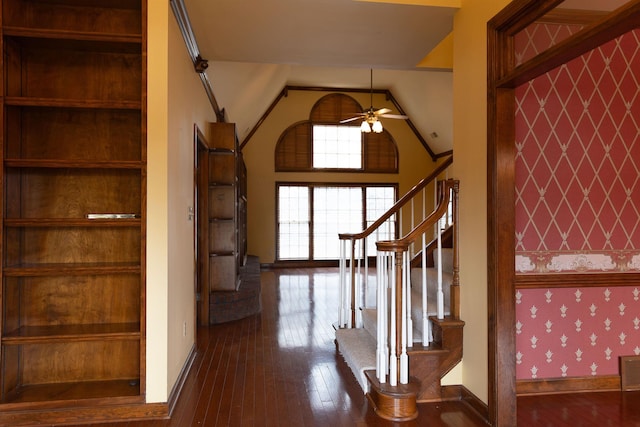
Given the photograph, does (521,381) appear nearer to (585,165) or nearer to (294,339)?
(585,165)

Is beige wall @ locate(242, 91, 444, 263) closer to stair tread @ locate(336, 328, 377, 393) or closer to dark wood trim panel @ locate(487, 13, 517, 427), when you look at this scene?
stair tread @ locate(336, 328, 377, 393)

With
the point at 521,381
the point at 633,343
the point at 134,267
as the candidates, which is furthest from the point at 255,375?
the point at 633,343

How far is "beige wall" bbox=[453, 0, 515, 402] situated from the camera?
2.41m

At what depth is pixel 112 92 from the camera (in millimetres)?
2549

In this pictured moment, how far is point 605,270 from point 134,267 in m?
3.06

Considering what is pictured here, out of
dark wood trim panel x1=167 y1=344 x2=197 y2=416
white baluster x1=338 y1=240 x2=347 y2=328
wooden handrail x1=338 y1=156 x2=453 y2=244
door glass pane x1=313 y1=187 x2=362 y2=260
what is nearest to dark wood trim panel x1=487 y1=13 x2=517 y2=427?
wooden handrail x1=338 y1=156 x2=453 y2=244

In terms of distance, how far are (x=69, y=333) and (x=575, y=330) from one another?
325 centimetres

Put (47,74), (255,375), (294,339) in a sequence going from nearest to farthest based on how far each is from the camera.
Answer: (47,74)
(255,375)
(294,339)

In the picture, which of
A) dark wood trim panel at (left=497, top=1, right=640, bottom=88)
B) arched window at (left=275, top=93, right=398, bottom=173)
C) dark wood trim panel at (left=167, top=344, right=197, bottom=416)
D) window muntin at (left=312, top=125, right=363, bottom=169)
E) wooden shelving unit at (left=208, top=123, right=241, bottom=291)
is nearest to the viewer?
dark wood trim panel at (left=497, top=1, right=640, bottom=88)

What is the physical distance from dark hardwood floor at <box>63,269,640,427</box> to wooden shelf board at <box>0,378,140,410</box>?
0.20m

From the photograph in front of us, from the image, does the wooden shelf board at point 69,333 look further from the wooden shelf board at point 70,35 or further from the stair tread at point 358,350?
the wooden shelf board at point 70,35

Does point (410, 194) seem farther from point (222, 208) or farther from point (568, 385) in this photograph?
point (222, 208)

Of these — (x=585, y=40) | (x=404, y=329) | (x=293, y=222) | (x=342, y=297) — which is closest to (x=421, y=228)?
(x=404, y=329)

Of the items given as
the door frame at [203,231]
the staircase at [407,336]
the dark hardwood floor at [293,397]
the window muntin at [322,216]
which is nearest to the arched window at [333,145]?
the window muntin at [322,216]
